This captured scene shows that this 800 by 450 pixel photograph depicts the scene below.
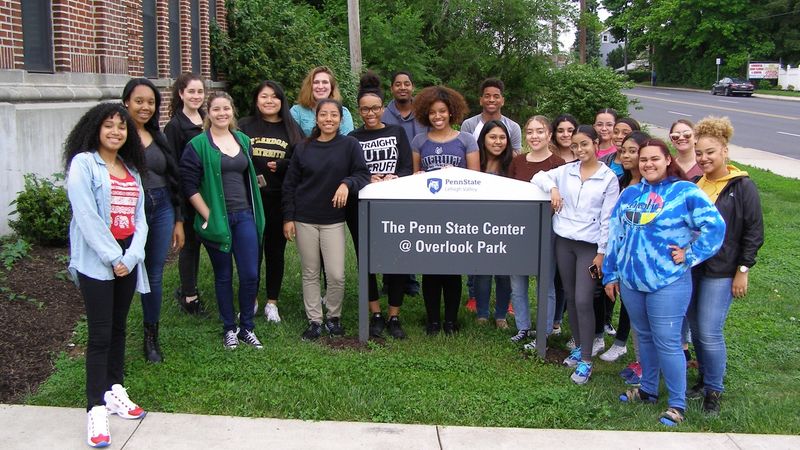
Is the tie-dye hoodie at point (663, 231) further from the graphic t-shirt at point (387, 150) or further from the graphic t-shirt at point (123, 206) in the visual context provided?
the graphic t-shirt at point (123, 206)

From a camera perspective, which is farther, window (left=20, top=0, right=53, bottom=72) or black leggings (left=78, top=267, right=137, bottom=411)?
window (left=20, top=0, right=53, bottom=72)

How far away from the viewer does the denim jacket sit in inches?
151

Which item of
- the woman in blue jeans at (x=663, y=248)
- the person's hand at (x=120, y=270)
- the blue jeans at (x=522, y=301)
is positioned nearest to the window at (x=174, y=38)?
the blue jeans at (x=522, y=301)

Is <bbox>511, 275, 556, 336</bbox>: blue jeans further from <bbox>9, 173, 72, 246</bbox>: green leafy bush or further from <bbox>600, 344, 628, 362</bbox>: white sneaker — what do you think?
<bbox>9, 173, 72, 246</bbox>: green leafy bush

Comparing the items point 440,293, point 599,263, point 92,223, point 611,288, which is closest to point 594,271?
point 599,263

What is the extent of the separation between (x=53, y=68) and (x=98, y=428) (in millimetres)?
5530

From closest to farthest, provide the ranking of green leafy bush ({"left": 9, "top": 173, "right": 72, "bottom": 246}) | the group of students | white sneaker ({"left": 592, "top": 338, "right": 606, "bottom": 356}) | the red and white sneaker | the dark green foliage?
1. the group of students
2. the red and white sneaker
3. white sneaker ({"left": 592, "top": 338, "right": 606, "bottom": 356})
4. green leafy bush ({"left": 9, "top": 173, "right": 72, "bottom": 246})
5. the dark green foliage

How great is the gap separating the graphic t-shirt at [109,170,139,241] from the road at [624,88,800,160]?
14.6 meters

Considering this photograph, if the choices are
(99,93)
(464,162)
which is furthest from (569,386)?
(99,93)

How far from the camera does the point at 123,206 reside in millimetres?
4078

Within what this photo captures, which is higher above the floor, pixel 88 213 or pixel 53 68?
pixel 53 68

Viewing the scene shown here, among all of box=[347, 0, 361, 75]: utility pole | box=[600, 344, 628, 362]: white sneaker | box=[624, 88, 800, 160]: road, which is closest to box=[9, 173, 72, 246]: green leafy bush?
box=[600, 344, 628, 362]: white sneaker

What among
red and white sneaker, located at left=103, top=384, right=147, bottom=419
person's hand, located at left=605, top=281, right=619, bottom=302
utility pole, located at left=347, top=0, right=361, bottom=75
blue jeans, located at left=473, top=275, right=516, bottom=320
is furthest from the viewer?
utility pole, located at left=347, top=0, right=361, bottom=75

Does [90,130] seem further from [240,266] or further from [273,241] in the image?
[273,241]
